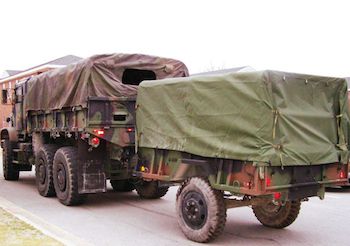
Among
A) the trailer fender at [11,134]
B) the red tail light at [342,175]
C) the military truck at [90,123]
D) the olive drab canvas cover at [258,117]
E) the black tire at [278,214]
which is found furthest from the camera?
the trailer fender at [11,134]

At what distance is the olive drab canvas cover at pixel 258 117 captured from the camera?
672 centimetres

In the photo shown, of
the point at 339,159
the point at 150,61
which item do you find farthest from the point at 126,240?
the point at 150,61

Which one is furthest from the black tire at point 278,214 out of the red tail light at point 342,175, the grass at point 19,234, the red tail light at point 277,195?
the grass at point 19,234

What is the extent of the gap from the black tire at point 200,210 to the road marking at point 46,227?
1.51 meters

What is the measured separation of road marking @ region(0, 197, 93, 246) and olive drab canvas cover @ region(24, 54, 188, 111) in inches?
93.4

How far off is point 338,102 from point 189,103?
2.29 meters

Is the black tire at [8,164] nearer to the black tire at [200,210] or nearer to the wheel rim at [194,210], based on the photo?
the black tire at [200,210]

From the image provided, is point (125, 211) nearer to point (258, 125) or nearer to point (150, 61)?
point (150, 61)

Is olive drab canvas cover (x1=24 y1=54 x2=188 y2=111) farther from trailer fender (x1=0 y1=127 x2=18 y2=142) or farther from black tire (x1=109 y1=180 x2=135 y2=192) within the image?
trailer fender (x1=0 y1=127 x2=18 y2=142)

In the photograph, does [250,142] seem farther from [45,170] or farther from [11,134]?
[11,134]

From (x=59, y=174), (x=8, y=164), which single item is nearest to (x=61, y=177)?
(x=59, y=174)

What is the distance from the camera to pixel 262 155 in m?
6.61

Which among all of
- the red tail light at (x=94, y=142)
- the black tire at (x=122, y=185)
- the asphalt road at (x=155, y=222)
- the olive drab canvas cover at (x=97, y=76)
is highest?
the olive drab canvas cover at (x=97, y=76)

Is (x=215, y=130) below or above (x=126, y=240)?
above
